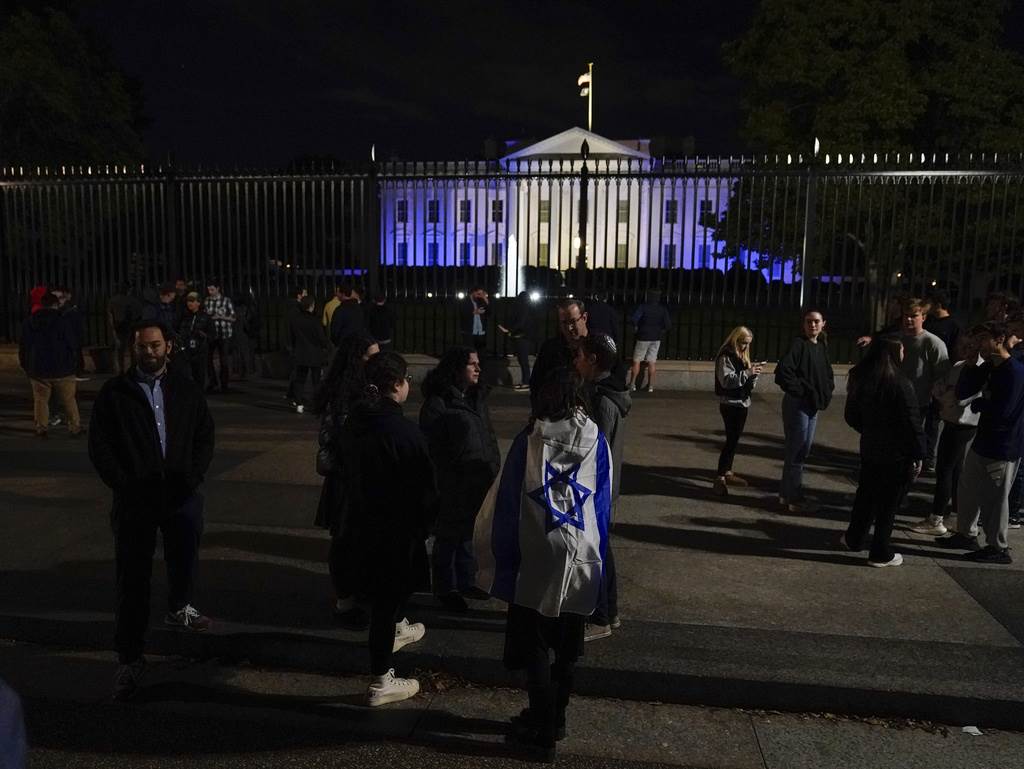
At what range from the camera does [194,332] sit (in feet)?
36.4

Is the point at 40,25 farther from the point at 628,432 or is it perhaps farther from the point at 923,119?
the point at 923,119

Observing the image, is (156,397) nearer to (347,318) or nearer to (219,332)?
(347,318)

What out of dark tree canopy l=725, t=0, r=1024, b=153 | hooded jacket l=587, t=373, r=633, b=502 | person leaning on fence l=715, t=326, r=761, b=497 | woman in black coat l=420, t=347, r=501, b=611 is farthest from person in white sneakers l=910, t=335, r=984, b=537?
dark tree canopy l=725, t=0, r=1024, b=153

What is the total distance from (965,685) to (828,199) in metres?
16.3

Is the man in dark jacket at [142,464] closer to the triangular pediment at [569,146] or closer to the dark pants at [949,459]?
the dark pants at [949,459]

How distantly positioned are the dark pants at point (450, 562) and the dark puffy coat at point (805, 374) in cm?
311

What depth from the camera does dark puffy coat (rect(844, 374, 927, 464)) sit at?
5.57 metres

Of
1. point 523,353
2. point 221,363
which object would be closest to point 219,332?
point 221,363

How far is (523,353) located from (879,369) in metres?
7.35

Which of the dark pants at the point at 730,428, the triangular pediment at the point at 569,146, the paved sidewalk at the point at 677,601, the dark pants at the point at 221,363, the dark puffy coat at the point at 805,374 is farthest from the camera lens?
the triangular pediment at the point at 569,146

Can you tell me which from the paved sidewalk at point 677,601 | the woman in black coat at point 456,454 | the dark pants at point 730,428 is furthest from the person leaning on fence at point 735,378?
the woman in black coat at point 456,454

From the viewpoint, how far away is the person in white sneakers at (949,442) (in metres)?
6.49

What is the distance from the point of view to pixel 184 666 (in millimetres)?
4539

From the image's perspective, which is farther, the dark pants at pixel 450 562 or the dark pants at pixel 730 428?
the dark pants at pixel 730 428
